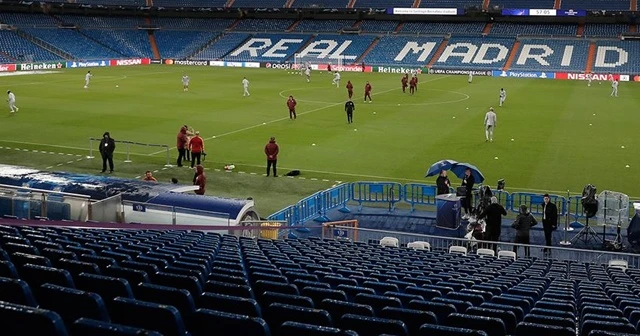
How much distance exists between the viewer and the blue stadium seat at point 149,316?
4.67m

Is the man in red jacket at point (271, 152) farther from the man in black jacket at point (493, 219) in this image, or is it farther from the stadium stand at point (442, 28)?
the stadium stand at point (442, 28)

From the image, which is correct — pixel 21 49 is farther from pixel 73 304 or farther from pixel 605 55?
pixel 73 304

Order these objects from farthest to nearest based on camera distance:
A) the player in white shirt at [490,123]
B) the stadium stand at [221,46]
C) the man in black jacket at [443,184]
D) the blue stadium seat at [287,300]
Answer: the stadium stand at [221,46] → the player in white shirt at [490,123] → the man in black jacket at [443,184] → the blue stadium seat at [287,300]

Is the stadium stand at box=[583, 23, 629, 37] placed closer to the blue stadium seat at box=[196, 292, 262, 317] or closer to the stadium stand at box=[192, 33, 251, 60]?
the stadium stand at box=[192, 33, 251, 60]

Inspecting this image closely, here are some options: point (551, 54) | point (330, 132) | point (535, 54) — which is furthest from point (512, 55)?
point (330, 132)

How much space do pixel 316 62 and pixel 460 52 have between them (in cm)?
1647

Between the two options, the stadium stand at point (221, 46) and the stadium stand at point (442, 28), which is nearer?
the stadium stand at point (442, 28)

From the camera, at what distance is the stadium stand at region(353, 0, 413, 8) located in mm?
89188

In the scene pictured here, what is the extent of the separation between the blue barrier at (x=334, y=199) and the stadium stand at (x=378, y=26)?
2728 inches

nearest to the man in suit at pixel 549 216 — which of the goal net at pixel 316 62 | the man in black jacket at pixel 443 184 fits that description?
the man in black jacket at pixel 443 184

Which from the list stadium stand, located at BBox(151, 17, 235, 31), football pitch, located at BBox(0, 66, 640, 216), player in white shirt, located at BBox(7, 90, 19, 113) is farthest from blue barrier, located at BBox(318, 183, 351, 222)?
stadium stand, located at BBox(151, 17, 235, 31)

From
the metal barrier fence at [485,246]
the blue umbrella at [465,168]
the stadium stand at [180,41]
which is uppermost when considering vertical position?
the stadium stand at [180,41]

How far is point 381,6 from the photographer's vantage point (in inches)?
3536

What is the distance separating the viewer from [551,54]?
3009 inches
